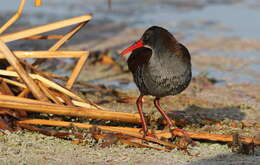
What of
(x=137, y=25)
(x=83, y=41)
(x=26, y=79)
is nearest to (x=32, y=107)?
(x=26, y=79)

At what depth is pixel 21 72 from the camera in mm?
4730

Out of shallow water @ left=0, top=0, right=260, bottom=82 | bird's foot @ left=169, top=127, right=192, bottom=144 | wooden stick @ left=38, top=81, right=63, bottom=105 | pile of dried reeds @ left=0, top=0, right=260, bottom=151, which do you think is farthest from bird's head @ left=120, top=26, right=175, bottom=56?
shallow water @ left=0, top=0, right=260, bottom=82

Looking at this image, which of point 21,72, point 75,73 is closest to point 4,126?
point 21,72

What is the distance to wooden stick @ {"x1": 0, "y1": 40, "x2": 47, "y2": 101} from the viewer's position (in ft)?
15.5

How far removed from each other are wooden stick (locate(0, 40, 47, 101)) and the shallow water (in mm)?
4643

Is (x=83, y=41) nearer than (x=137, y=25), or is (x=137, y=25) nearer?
(x=83, y=41)

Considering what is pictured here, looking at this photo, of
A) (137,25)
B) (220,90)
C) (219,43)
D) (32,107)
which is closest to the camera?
(32,107)

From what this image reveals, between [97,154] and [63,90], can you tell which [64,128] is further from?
[97,154]

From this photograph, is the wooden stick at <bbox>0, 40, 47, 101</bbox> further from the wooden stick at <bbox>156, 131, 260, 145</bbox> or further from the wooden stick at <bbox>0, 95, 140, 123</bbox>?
the wooden stick at <bbox>156, 131, 260, 145</bbox>

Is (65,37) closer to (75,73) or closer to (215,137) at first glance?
(75,73)

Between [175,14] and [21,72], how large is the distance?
8071 mm

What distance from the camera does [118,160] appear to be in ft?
12.9

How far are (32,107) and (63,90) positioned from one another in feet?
1.87

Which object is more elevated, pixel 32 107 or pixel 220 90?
pixel 32 107
